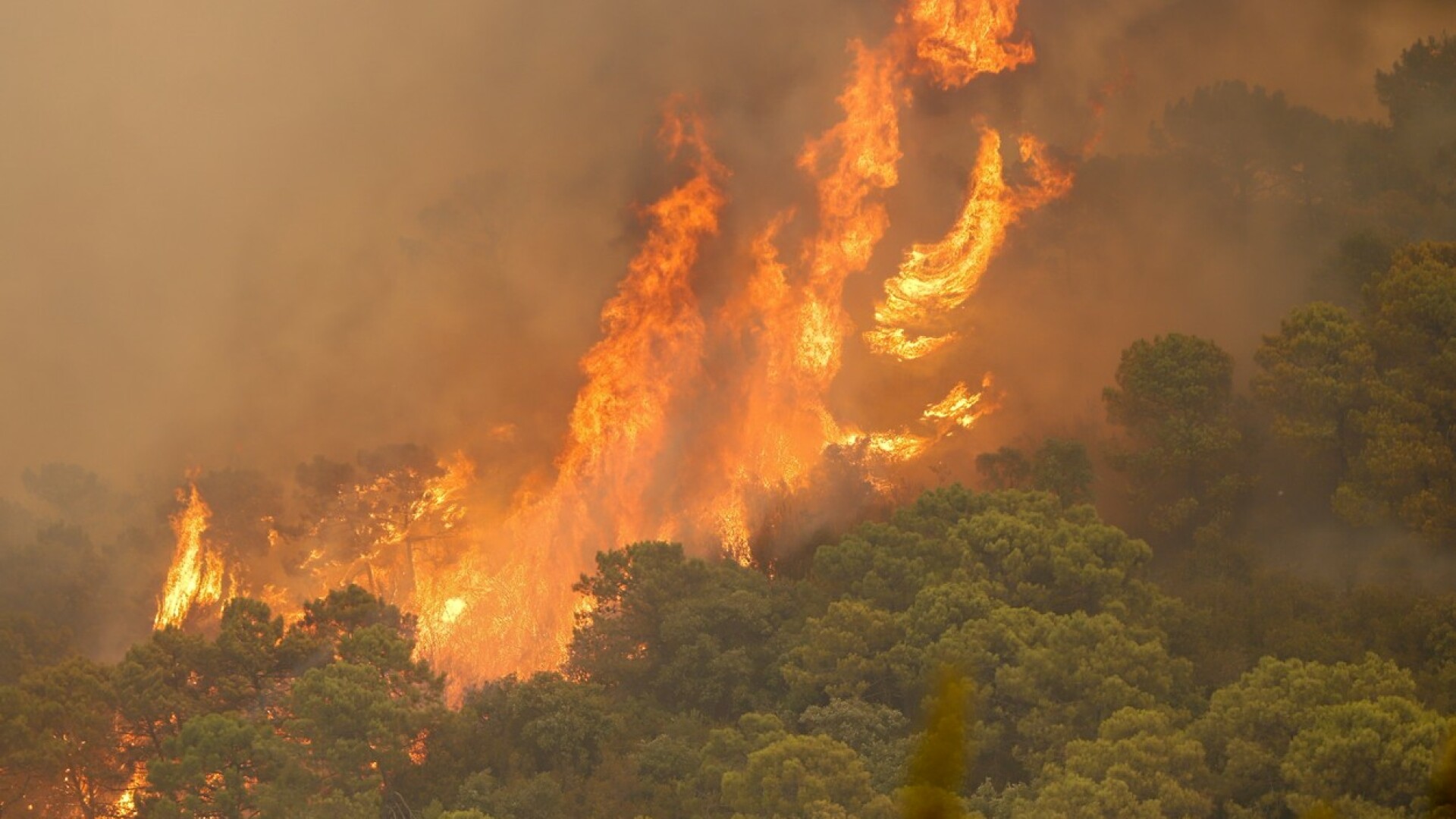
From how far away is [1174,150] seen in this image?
6322cm

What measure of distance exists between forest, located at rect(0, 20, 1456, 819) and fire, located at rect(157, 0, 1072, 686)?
1.83 metres

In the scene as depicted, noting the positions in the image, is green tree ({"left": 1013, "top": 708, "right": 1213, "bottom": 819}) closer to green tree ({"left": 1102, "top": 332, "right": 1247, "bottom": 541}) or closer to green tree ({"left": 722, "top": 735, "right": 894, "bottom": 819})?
green tree ({"left": 722, "top": 735, "right": 894, "bottom": 819})

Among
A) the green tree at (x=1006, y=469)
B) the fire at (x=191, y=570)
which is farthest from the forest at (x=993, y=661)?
the fire at (x=191, y=570)

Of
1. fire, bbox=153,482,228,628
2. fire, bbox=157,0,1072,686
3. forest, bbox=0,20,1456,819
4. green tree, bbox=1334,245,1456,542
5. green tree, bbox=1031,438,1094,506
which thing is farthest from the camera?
fire, bbox=153,482,228,628

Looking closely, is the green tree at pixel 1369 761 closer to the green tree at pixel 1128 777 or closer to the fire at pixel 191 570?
the green tree at pixel 1128 777

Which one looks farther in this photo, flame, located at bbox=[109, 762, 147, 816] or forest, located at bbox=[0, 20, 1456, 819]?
flame, located at bbox=[109, 762, 147, 816]

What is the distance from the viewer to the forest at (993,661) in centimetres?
3722

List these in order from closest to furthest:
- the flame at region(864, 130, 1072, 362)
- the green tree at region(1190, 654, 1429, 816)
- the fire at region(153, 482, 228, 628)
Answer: the green tree at region(1190, 654, 1429, 816) < the fire at region(153, 482, 228, 628) < the flame at region(864, 130, 1072, 362)

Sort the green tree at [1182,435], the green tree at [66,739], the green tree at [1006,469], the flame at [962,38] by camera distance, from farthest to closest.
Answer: the flame at [962,38]
the green tree at [1006,469]
the green tree at [1182,435]
the green tree at [66,739]

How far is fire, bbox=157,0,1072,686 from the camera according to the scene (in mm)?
54094

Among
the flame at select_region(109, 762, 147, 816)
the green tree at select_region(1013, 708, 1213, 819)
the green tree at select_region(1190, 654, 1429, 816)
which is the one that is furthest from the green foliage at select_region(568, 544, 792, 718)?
the green tree at select_region(1190, 654, 1429, 816)

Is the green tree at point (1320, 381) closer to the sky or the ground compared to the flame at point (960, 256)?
closer to the ground

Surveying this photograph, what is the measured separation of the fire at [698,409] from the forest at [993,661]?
6.02 ft

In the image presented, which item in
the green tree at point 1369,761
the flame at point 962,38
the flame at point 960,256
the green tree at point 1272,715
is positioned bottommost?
the green tree at point 1369,761
